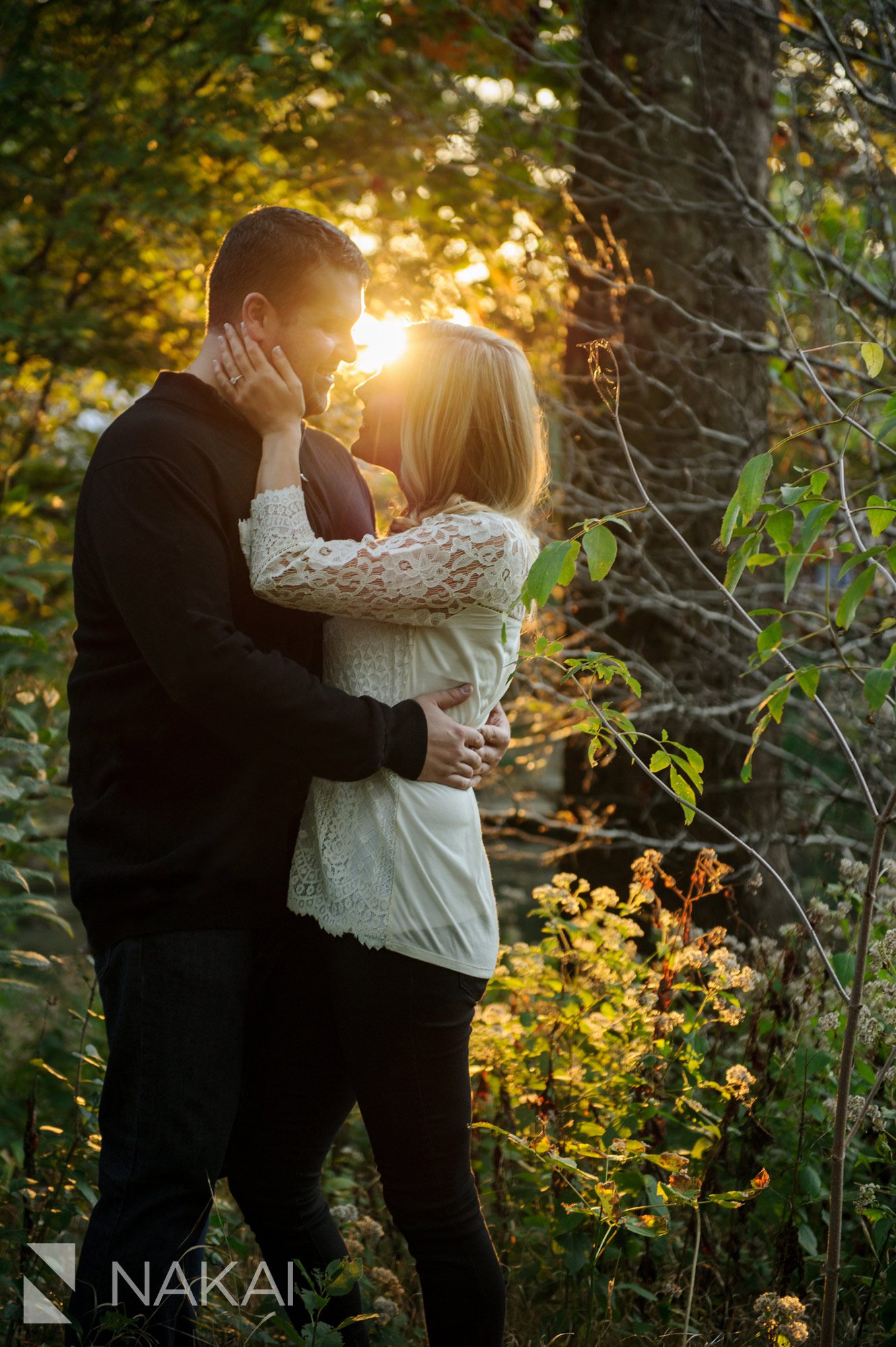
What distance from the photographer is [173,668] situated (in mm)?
1641

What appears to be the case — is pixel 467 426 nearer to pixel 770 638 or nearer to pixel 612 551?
pixel 612 551

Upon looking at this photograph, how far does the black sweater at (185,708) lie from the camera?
5.45ft

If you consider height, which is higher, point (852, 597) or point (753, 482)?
point (753, 482)

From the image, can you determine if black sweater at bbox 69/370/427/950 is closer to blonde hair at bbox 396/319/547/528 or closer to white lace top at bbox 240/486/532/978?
white lace top at bbox 240/486/532/978

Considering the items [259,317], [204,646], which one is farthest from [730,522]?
[259,317]

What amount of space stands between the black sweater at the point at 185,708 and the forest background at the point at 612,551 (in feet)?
1.52

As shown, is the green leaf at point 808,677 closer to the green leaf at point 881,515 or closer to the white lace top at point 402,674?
the green leaf at point 881,515

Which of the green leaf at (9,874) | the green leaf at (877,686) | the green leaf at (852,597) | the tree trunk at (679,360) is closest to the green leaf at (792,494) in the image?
the green leaf at (852,597)

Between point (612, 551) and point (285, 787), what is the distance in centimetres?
76

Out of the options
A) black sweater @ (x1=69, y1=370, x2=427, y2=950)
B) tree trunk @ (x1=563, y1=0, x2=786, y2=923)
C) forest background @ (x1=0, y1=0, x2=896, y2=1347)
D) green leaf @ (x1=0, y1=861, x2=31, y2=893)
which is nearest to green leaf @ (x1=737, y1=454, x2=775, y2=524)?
forest background @ (x1=0, y1=0, x2=896, y2=1347)

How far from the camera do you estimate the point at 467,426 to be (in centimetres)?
183

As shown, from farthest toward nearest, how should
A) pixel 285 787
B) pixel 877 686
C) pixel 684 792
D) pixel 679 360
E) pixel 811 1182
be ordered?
pixel 679 360
pixel 811 1182
pixel 285 787
pixel 684 792
pixel 877 686

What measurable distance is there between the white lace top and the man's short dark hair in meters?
→ 0.42

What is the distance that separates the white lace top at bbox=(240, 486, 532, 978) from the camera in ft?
5.57
